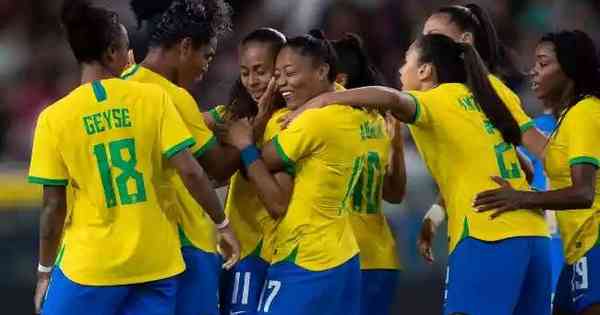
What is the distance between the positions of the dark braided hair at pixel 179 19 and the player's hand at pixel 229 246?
81 cm

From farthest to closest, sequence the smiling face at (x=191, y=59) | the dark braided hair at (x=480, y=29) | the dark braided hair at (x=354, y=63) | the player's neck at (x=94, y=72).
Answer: the dark braided hair at (x=480, y=29), the dark braided hair at (x=354, y=63), the smiling face at (x=191, y=59), the player's neck at (x=94, y=72)

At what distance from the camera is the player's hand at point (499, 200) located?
6164 mm

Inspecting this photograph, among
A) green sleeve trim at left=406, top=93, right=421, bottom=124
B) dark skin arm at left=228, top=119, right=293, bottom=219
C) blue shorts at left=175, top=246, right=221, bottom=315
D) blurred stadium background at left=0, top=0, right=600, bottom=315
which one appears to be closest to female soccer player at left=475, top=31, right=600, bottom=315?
green sleeve trim at left=406, top=93, right=421, bottom=124

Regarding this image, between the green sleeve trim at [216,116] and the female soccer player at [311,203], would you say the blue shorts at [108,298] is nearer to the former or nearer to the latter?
the female soccer player at [311,203]

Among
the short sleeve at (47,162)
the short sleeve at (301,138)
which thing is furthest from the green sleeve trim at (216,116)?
the short sleeve at (47,162)

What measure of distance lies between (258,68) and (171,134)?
1040mm

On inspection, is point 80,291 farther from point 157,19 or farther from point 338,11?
point 338,11

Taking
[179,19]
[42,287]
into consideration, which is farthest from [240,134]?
[42,287]

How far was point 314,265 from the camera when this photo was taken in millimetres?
6109

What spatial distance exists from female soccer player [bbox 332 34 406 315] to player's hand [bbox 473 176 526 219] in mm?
492

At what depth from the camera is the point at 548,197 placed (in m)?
6.30

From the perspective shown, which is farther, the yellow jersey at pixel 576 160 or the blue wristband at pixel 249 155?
the yellow jersey at pixel 576 160

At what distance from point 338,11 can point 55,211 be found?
5520mm

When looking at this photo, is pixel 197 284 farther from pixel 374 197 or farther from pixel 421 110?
pixel 421 110
